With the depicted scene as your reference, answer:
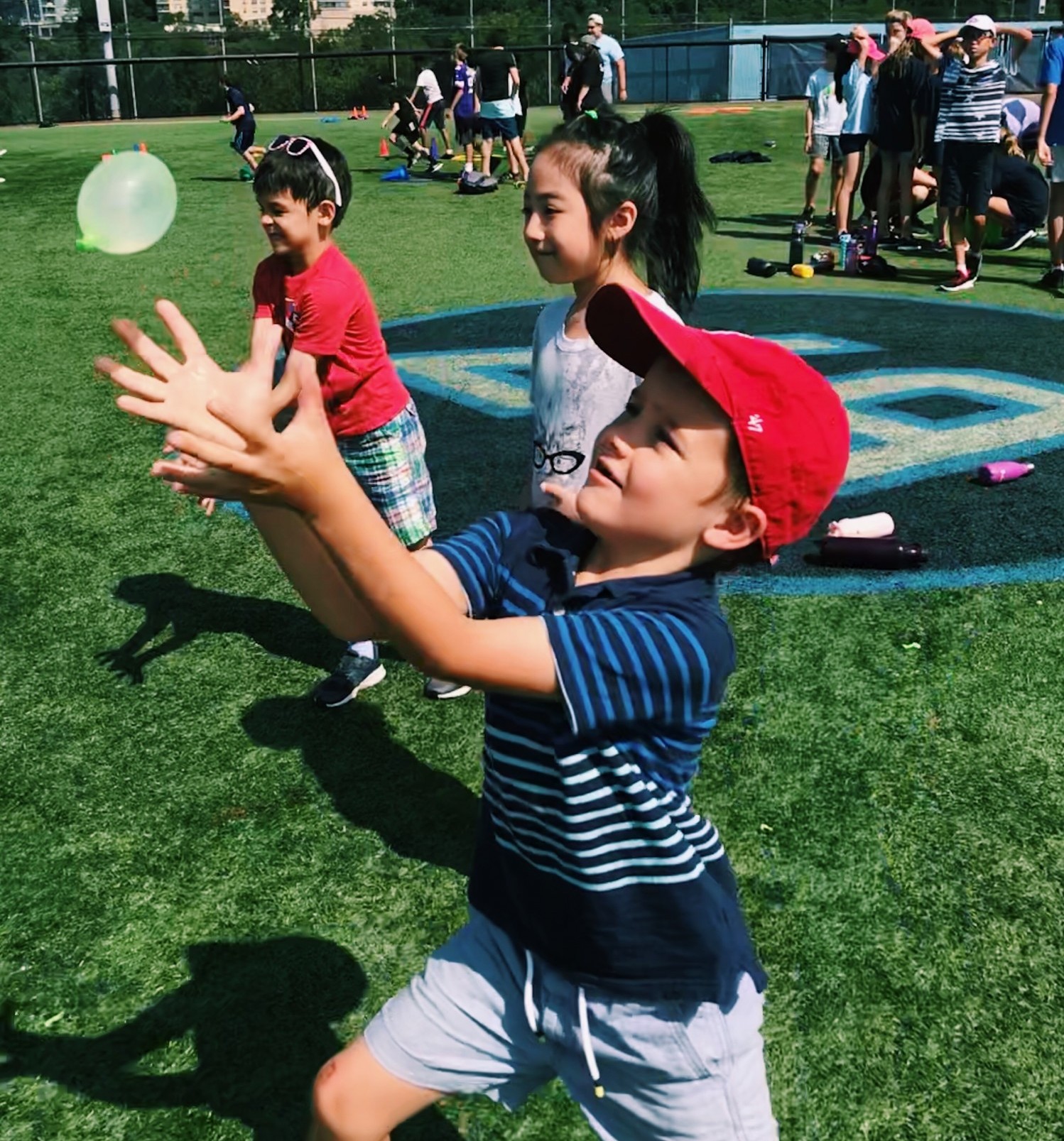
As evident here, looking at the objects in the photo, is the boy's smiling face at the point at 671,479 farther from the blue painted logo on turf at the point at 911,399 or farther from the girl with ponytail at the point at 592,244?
the blue painted logo on turf at the point at 911,399

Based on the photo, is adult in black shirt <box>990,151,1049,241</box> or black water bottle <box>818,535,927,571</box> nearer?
black water bottle <box>818,535,927,571</box>

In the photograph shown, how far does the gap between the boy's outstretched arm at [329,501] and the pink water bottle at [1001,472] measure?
4.89m

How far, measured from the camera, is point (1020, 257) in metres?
12.4

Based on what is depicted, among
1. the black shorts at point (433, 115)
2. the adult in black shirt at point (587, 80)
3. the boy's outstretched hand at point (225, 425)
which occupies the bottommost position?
the boy's outstretched hand at point (225, 425)

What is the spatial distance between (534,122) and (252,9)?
18.2 metres

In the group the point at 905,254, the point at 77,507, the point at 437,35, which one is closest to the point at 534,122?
the point at 437,35

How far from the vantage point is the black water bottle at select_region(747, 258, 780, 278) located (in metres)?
11.5

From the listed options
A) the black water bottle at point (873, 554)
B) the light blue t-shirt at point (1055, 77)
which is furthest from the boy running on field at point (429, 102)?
the black water bottle at point (873, 554)

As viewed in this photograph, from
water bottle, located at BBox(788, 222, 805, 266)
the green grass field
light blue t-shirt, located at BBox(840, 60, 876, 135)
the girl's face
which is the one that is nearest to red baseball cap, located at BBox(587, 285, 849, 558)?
the green grass field

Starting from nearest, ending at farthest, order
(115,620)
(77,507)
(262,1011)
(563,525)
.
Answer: (563,525) < (262,1011) < (115,620) < (77,507)

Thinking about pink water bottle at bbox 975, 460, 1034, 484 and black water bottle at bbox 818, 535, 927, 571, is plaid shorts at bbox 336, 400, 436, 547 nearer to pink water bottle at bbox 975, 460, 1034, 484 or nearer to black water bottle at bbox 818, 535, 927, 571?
black water bottle at bbox 818, 535, 927, 571

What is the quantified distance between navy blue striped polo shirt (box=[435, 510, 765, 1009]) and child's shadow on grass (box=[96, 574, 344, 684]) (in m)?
2.74

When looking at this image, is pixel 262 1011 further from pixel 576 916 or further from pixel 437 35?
pixel 437 35

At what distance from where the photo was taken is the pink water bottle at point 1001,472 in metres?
6.03
